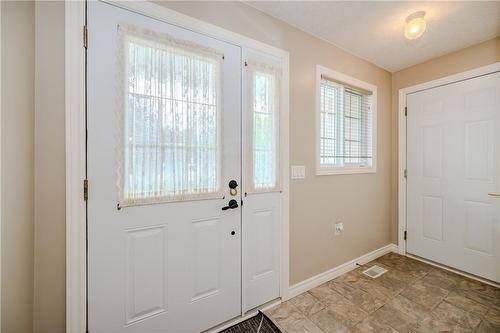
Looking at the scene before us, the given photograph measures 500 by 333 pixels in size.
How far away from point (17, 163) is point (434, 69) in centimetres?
401

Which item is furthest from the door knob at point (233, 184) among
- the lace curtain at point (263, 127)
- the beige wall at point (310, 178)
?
the beige wall at point (310, 178)

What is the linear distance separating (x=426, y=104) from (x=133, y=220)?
348cm

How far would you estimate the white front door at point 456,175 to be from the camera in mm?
2148

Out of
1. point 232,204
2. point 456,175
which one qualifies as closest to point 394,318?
point 232,204

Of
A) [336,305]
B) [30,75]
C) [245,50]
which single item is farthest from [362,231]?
[30,75]

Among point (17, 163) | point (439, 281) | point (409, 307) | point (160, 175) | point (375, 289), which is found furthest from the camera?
point (439, 281)

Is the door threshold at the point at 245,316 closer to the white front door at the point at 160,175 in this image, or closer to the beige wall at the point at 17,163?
the white front door at the point at 160,175

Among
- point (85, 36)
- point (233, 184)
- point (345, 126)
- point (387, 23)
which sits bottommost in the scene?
point (233, 184)

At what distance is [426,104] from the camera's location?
2.61m

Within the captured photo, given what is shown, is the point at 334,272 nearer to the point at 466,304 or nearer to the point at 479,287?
the point at 466,304

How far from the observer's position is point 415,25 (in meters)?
1.73

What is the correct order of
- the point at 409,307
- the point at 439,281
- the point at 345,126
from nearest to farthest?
the point at 409,307 → the point at 439,281 → the point at 345,126

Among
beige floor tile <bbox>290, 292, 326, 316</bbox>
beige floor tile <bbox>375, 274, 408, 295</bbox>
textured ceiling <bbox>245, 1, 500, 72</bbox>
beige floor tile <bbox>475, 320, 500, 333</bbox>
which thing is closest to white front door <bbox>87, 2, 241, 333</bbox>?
beige floor tile <bbox>290, 292, 326, 316</bbox>

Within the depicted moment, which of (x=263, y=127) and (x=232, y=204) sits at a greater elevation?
(x=263, y=127)
